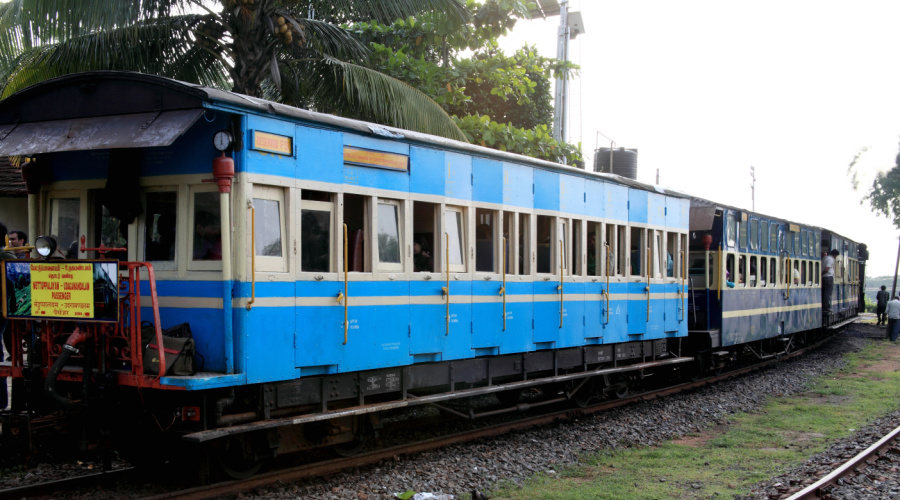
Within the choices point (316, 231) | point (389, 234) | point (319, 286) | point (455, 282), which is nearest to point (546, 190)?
point (455, 282)

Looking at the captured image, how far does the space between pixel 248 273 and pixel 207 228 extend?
620mm

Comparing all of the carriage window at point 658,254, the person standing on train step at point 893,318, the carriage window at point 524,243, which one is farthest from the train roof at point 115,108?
Result: the person standing on train step at point 893,318

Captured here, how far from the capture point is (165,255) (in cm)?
695

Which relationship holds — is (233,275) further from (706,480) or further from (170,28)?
(170,28)

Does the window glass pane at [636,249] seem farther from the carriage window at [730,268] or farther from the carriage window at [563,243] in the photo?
the carriage window at [730,268]

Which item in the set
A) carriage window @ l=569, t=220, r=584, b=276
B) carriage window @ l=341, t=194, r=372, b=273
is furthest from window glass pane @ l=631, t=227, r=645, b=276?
carriage window @ l=341, t=194, r=372, b=273

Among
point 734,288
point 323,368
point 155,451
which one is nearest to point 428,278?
point 323,368

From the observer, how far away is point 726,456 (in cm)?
880

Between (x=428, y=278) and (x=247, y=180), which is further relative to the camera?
(x=428, y=278)

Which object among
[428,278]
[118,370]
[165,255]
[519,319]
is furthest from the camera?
[519,319]

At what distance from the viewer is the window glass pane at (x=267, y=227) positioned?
661 centimetres

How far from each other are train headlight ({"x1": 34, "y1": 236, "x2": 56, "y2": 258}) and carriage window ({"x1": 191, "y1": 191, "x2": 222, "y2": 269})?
3.55 ft

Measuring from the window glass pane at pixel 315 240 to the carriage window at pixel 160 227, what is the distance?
3.71ft

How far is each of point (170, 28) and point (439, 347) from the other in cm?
653
